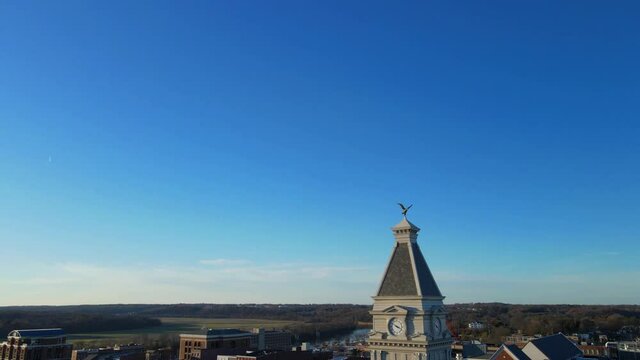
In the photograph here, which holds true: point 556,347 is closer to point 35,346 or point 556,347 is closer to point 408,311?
point 408,311

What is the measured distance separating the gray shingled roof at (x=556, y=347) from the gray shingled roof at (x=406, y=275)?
63.2 meters

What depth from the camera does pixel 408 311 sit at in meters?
34.5

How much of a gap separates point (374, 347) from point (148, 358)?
94939mm

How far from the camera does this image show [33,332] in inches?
3979

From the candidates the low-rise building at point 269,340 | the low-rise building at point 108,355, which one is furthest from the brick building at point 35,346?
the low-rise building at point 269,340

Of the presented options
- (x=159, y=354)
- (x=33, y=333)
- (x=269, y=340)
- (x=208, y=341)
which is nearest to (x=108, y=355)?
(x=33, y=333)

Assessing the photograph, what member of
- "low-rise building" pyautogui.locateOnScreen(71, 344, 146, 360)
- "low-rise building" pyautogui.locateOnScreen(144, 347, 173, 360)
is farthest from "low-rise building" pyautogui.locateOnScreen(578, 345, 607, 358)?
"low-rise building" pyautogui.locateOnScreen(144, 347, 173, 360)

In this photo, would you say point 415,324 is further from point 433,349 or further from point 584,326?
point 584,326

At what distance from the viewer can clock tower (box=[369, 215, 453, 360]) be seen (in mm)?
Answer: 34125

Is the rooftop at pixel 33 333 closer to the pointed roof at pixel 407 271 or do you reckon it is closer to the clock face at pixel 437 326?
the pointed roof at pixel 407 271

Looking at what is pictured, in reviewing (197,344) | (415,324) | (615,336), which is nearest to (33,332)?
(197,344)

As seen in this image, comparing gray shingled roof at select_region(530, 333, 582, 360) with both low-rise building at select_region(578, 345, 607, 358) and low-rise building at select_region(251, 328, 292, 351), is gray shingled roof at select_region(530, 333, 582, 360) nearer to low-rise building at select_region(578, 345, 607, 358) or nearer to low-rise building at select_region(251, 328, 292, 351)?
low-rise building at select_region(578, 345, 607, 358)

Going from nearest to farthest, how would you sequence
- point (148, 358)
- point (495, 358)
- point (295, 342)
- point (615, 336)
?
point (495, 358) → point (148, 358) → point (615, 336) → point (295, 342)

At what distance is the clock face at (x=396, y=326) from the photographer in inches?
1372
